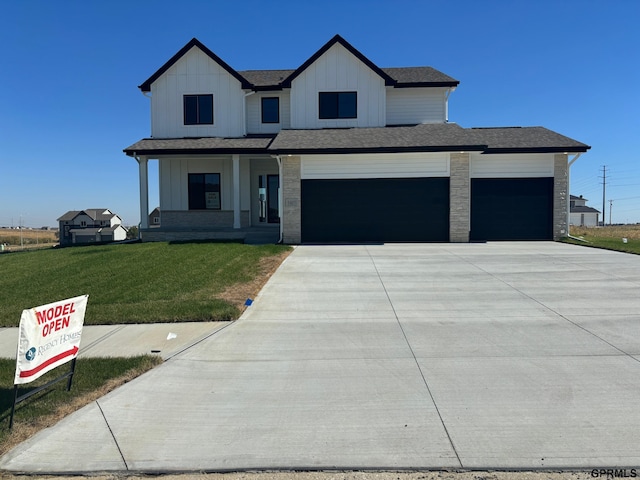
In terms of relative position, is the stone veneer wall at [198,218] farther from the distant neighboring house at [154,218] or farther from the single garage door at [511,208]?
the distant neighboring house at [154,218]

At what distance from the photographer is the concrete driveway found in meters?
3.39

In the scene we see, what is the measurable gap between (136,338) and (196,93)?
17206 millimetres

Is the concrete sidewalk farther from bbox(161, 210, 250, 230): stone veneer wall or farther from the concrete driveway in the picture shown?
bbox(161, 210, 250, 230): stone veneer wall

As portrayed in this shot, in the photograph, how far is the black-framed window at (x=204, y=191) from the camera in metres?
20.5

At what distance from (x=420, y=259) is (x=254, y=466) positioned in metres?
10.0

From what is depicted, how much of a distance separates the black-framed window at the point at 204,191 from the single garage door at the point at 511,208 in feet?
39.8

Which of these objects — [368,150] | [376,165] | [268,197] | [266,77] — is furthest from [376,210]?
[266,77]

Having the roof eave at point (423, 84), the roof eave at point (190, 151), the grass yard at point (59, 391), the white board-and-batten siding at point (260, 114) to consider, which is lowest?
the grass yard at point (59, 391)

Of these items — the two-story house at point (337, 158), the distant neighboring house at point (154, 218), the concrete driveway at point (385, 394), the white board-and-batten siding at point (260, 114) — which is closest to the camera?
the concrete driveway at point (385, 394)

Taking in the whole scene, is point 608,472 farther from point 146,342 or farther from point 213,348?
point 146,342

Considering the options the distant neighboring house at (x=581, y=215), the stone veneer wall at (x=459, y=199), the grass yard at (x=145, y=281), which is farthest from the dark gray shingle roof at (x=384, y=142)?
the distant neighboring house at (x=581, y=215)

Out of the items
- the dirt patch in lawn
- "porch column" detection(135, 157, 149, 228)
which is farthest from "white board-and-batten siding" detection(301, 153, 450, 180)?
"porch column" detection(135, 157, 149, 228)

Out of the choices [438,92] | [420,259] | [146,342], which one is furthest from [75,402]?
[438,92]

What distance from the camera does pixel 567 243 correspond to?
1666 centimetres
